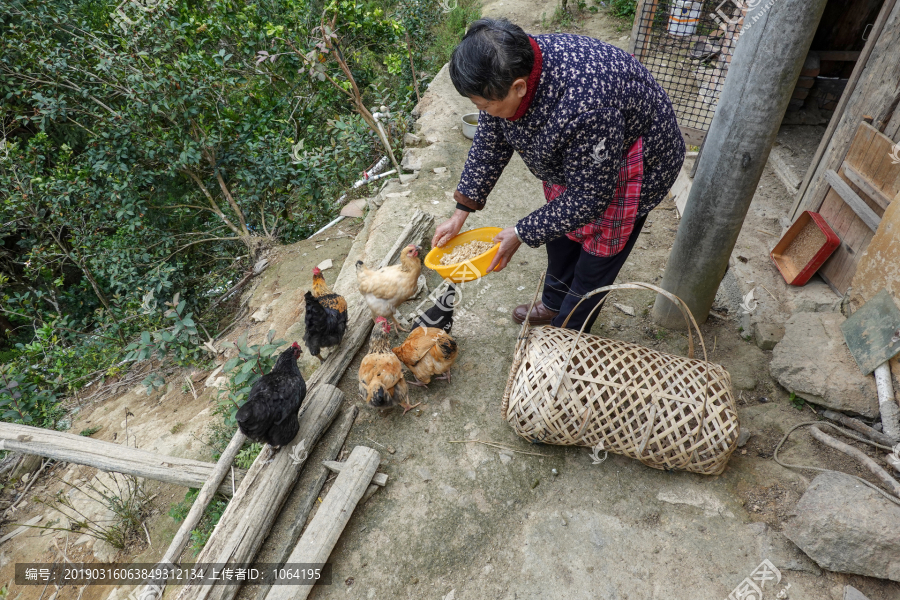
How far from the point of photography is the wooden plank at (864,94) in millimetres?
3100

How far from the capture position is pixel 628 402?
253cm

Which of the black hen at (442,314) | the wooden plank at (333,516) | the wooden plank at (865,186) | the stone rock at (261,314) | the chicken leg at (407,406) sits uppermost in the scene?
the wooden plank at (865,186)

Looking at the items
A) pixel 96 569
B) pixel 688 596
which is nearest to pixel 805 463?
pixel 688 596

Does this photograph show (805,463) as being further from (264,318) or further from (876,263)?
(264,318)

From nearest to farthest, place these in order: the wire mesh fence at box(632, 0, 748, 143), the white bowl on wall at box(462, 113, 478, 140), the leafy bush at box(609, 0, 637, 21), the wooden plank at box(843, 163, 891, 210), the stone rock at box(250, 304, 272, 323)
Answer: the wooden plank at box(843, 163, 891, 210) → the stone rock at box(250, 304, 272, 323) → the wire mesh fence at box(632, 0, 748, 143) → the white bowl on wall at box(462, 113, 478, 140) → the leafy bush at box(609, 0, 637, 21)

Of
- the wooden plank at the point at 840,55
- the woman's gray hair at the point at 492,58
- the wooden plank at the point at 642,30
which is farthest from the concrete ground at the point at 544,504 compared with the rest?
the wooden plank at the point at 840,55

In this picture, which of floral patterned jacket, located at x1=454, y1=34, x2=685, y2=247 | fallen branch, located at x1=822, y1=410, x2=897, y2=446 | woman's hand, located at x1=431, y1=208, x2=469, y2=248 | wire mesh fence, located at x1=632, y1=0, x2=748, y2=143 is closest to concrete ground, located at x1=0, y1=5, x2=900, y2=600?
fallen branch, located at x1=822, y1=410, x2=897, y2=446

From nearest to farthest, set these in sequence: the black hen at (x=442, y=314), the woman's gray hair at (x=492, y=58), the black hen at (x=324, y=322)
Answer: the woman's gray hair at (x=492, y=58) → the black hen at (x=324, y=322) → the black hen at (x=442, y=314)

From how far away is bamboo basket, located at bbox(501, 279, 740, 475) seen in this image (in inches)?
96.3

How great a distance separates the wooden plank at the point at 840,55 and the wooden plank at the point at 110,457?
791 cm

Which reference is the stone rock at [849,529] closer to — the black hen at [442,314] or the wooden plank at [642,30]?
the black hen at [442,314]

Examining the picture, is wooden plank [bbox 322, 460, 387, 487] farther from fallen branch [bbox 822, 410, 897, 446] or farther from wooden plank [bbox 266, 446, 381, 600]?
fallen branch [bbox 822, 410, 897, 446]

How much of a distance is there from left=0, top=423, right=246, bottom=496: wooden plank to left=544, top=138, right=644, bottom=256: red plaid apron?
8.74ft

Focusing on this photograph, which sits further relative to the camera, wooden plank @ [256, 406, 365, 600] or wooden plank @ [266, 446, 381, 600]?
wooden plank @ [256, 406, 365, 600]
